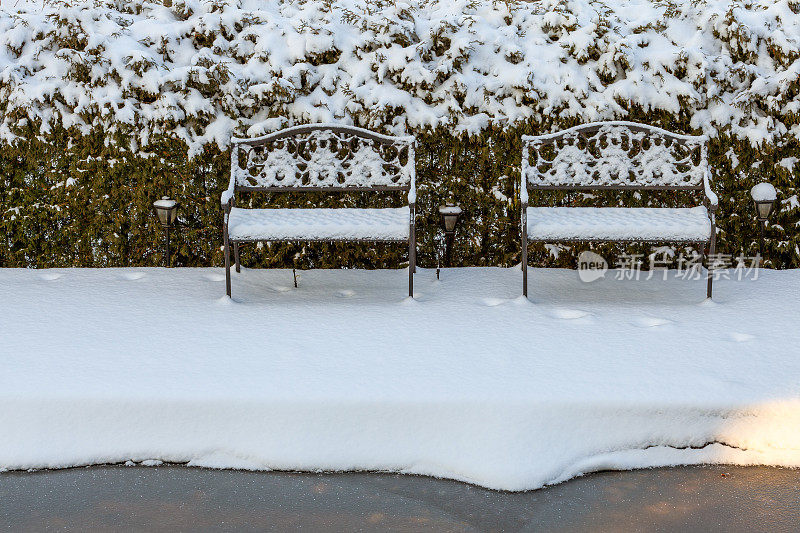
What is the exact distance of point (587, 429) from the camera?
2645 mm

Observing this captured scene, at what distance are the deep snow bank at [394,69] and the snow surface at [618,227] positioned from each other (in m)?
0.87

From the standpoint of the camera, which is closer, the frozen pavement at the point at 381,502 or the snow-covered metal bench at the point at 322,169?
the frozen pavement at the point at 381,502

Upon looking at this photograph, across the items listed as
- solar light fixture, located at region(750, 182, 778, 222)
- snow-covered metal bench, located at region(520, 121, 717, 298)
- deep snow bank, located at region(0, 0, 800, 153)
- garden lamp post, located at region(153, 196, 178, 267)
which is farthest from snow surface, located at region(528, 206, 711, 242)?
garden lamp post, located at region(153, 196, 178, 267)

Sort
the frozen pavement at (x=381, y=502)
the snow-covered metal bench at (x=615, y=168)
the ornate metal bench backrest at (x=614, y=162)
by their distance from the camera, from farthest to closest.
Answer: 1. the ornate metal bench backrest at (x=614, y=162)
2. the snow-covered metal bench at (x=615, y=168)
3. the frozen pavement at (x=381, y=502)

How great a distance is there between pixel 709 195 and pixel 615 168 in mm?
620

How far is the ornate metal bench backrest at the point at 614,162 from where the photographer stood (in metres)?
4.57

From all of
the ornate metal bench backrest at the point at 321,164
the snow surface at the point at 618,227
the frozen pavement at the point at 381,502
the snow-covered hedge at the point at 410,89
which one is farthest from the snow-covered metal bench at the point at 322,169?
the frozen pavement at the point at 381,502

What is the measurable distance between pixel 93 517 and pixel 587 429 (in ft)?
5.13

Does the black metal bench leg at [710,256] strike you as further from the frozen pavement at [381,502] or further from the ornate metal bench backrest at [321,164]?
the frozen pavement at [381,502]

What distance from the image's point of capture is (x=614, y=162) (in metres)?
4.63

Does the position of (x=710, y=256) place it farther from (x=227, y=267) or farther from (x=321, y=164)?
(x=227, y=267)

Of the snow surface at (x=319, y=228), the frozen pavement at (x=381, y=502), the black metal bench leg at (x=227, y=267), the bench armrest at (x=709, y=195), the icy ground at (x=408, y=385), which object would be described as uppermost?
the bench armrest at (x=709, y=195)

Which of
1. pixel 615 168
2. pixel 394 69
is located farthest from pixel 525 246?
pixel 394 69

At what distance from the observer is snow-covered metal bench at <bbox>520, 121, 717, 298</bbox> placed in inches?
168
